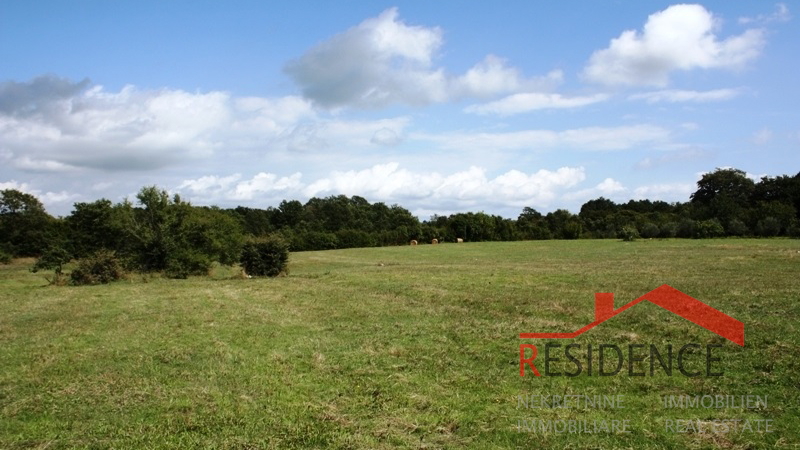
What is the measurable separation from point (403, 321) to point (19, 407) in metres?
8.92

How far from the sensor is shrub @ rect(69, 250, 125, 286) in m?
30.9

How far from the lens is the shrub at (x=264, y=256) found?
111ft

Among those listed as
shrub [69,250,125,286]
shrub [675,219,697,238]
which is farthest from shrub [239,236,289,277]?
shrub [675,219,697,238]

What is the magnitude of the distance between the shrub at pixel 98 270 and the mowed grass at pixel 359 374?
518 inches

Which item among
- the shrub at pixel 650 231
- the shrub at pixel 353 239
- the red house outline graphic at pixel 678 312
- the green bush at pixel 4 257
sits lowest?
the green bush at pixel 4 257

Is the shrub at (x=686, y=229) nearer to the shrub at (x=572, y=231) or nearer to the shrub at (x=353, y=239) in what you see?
the shrub at (x=572, y=231)

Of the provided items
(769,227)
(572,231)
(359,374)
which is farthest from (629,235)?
(359,374)

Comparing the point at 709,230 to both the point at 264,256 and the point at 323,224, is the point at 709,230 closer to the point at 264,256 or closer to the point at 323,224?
the point at 264,256

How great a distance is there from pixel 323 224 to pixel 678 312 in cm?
9963

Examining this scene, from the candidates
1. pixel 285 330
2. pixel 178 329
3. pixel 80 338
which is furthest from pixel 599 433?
pixel 80 338

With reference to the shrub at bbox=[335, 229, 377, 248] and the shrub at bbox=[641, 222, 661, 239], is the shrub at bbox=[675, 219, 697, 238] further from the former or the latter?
the shrub at bbox=[335, 229, 377, 248]

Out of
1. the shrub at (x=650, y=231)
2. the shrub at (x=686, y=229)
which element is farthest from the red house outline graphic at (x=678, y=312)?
the shrub at (x=650, y=231)

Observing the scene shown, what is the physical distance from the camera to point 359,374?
8.88 meters

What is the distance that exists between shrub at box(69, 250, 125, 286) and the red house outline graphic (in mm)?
29438
